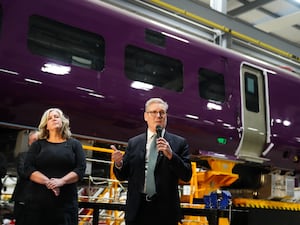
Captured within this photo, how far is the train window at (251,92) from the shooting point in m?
7.03

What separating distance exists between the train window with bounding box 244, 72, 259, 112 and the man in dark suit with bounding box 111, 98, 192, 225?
3.93 m

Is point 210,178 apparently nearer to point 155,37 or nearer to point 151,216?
point 155,37

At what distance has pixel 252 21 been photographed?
12734 mm

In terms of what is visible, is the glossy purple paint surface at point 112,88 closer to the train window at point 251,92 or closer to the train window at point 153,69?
the train window at point 153,69

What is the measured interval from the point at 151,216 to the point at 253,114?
13.9 ft

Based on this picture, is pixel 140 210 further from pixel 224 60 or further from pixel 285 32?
pixel 285 32

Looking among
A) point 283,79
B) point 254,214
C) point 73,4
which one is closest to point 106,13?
point 73,4

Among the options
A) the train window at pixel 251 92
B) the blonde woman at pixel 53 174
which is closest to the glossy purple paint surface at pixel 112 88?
the train window at pixel 251 92

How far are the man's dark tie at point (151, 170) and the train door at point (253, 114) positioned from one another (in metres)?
3.70

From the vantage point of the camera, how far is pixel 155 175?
126 inches

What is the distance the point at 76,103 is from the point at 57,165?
1.44 m

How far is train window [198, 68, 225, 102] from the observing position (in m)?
6.32

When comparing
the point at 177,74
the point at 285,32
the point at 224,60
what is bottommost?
the point at 177,74

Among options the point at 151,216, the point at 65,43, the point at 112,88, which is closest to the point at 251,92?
the point at 112,88
